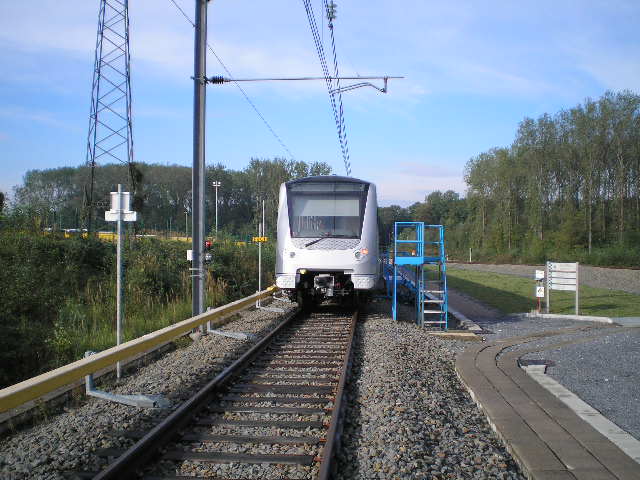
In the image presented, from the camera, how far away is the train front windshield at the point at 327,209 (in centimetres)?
1265

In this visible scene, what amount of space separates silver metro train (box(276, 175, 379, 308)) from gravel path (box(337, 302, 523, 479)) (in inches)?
143

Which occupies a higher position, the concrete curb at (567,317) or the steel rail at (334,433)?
the steel rail at (334,433)

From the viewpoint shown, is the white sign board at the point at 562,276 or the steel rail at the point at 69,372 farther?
the white sign board at the point at 562,276

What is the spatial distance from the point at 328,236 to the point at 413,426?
295 inches

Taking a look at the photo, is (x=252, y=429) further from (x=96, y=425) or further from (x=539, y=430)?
(x=539, y=430)

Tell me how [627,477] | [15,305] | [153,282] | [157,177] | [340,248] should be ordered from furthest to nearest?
[157,177] → [153,282] → [340,248] → [15,305] → [627,477]

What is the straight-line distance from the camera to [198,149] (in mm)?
11008

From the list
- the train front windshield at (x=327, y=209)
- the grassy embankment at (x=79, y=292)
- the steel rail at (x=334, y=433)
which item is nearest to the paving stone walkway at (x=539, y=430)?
the steel rail at (x=334, y=433)

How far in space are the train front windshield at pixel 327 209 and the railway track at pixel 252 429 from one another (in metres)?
4.49

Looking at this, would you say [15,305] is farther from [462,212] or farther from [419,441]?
[462,212]

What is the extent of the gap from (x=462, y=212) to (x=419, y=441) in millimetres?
96858

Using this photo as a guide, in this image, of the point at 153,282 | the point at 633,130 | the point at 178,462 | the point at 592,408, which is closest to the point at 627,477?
the point at 592,408

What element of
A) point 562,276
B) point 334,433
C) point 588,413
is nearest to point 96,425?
point 334,433

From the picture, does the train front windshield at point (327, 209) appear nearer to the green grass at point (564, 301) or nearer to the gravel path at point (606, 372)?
the gravel path at point (606, 372)
